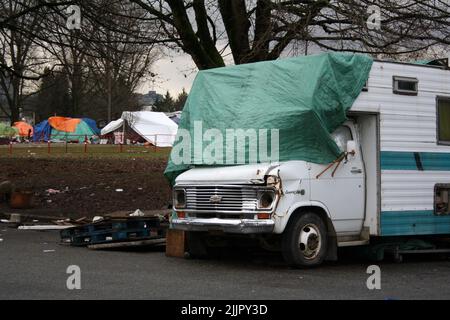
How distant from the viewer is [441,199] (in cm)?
1088

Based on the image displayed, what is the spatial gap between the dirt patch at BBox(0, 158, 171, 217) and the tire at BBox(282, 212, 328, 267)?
773 cm

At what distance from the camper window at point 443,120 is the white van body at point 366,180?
62 mm

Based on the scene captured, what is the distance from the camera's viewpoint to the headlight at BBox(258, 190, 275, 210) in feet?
29.9

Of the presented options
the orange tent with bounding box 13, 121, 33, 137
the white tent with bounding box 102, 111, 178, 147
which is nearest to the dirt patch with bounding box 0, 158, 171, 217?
the white tent with bounding box 102, 111, 178, 147

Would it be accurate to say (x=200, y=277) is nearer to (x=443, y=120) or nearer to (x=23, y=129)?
(x=443, y=120)

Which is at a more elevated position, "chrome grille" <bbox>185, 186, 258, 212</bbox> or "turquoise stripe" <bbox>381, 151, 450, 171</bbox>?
"turquoise stripe" <bbox>381, 151, 450, 171</bbox>

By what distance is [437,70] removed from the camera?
11.0 metres

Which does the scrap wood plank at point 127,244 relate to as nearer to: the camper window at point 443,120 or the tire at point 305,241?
the tire at point 305,241

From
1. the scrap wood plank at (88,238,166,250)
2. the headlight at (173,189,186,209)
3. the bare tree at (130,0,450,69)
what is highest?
the bare tree at (130,0,450,69)

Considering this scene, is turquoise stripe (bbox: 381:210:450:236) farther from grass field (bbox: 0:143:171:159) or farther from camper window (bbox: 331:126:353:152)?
grass field (bbox: 0:143:171:159)

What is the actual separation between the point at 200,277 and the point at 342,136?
2.97 metres

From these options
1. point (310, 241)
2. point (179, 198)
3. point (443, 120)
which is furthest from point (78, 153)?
point (310, 241)

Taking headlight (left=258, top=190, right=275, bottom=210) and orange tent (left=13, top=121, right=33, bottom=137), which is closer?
headlight (left=258, top=190, right=275, bottom=210)
